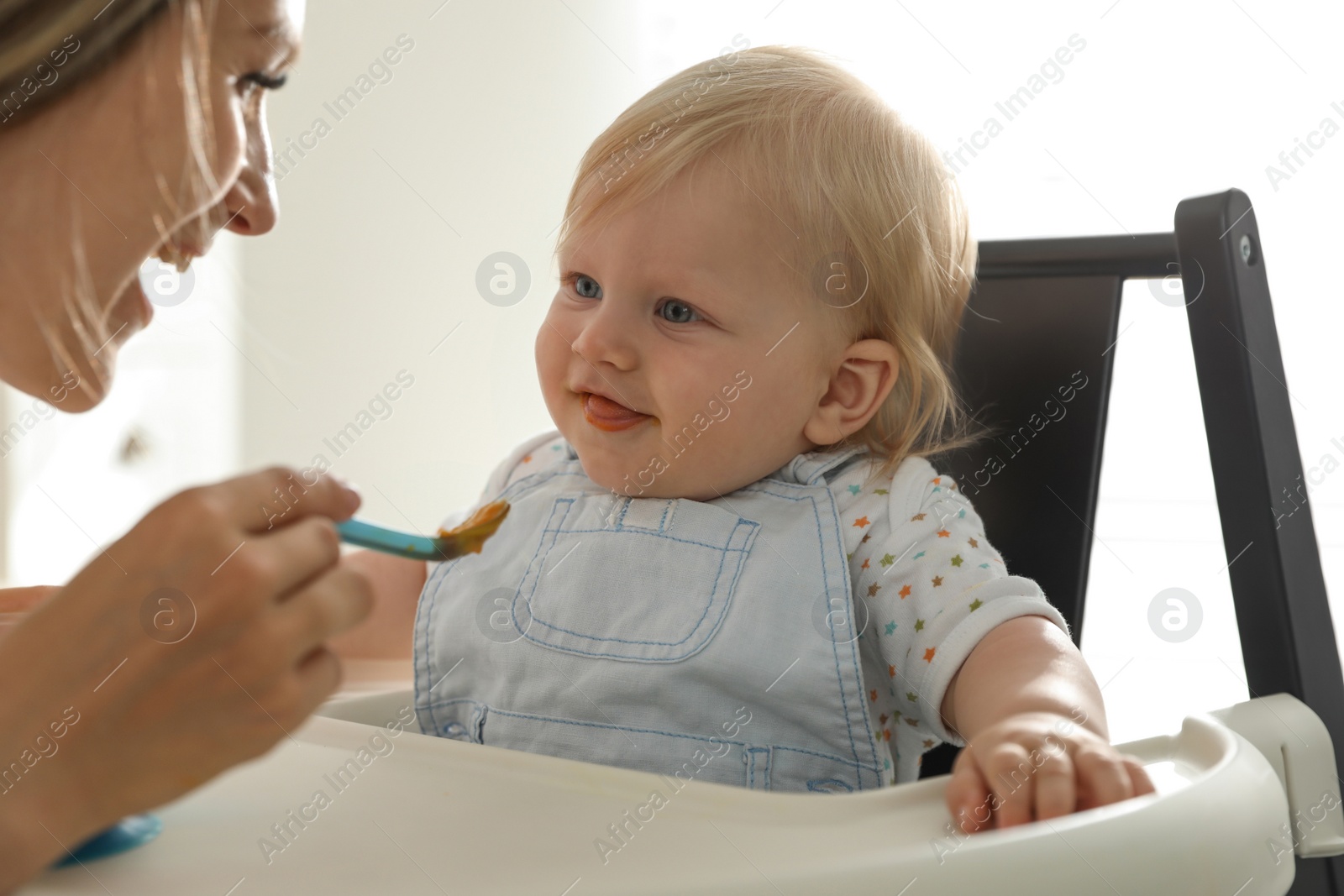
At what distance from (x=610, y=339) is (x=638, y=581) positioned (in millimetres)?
166

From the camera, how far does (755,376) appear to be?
78cm

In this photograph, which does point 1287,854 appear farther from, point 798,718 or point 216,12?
point 216,12

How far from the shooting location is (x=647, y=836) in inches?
19.2

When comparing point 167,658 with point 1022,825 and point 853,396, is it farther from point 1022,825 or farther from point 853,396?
point 853,396

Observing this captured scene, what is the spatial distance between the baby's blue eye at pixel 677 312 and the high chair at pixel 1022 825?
28cm

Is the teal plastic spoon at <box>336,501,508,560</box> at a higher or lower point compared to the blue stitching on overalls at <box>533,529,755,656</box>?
higher

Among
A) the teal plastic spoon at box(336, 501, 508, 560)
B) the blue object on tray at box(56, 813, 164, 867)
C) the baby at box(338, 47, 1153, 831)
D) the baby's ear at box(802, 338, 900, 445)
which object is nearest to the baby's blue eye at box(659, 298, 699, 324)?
the baby at box(338, 47, 1153, 831)

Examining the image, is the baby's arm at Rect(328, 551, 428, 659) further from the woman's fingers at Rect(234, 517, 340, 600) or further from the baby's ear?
the woman's fingers at Rect(234, 517, 340, 600)

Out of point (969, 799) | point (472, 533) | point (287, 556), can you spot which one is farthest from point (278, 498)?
point (969, 799)

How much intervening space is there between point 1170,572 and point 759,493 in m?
1.11

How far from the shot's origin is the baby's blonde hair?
78 centimetres

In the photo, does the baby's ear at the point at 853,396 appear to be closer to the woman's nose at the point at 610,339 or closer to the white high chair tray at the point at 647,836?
the woman's nose at the point at 610,339

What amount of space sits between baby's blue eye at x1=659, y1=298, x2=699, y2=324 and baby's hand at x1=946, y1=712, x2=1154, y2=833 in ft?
1.20

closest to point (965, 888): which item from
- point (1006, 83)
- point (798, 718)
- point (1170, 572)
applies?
point (798, 718)
